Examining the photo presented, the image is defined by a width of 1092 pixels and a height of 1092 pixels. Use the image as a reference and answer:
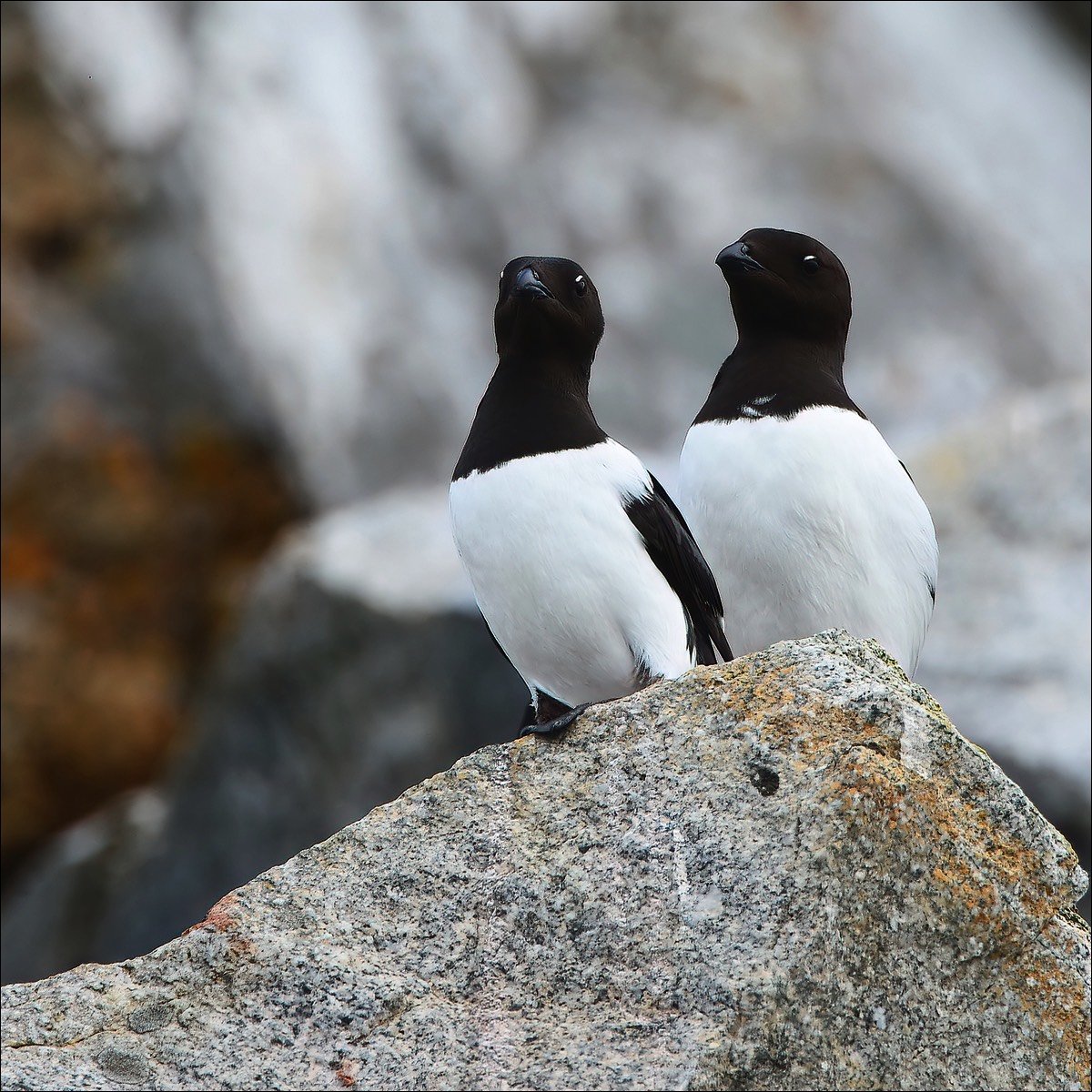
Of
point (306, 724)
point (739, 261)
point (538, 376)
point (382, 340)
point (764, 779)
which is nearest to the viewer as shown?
point (764, 779)

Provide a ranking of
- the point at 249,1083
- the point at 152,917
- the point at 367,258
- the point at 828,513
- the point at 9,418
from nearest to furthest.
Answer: the point at 249,1083
the point at 828,513
the point at 152,917
the point at 9,418
the point at 367,258

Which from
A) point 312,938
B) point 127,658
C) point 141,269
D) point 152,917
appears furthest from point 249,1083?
point 141,269

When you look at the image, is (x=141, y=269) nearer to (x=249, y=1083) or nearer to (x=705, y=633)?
(x=705, y=633)

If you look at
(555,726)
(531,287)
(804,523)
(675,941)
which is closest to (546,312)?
(531,287)

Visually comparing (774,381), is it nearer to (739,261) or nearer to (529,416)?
(739,261)

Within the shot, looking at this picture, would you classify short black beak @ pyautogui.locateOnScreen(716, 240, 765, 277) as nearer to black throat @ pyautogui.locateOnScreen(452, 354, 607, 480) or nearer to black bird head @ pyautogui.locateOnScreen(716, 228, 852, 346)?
black bird head @ pyautogui.locateOnScreen(716, 228, 852, 346)
